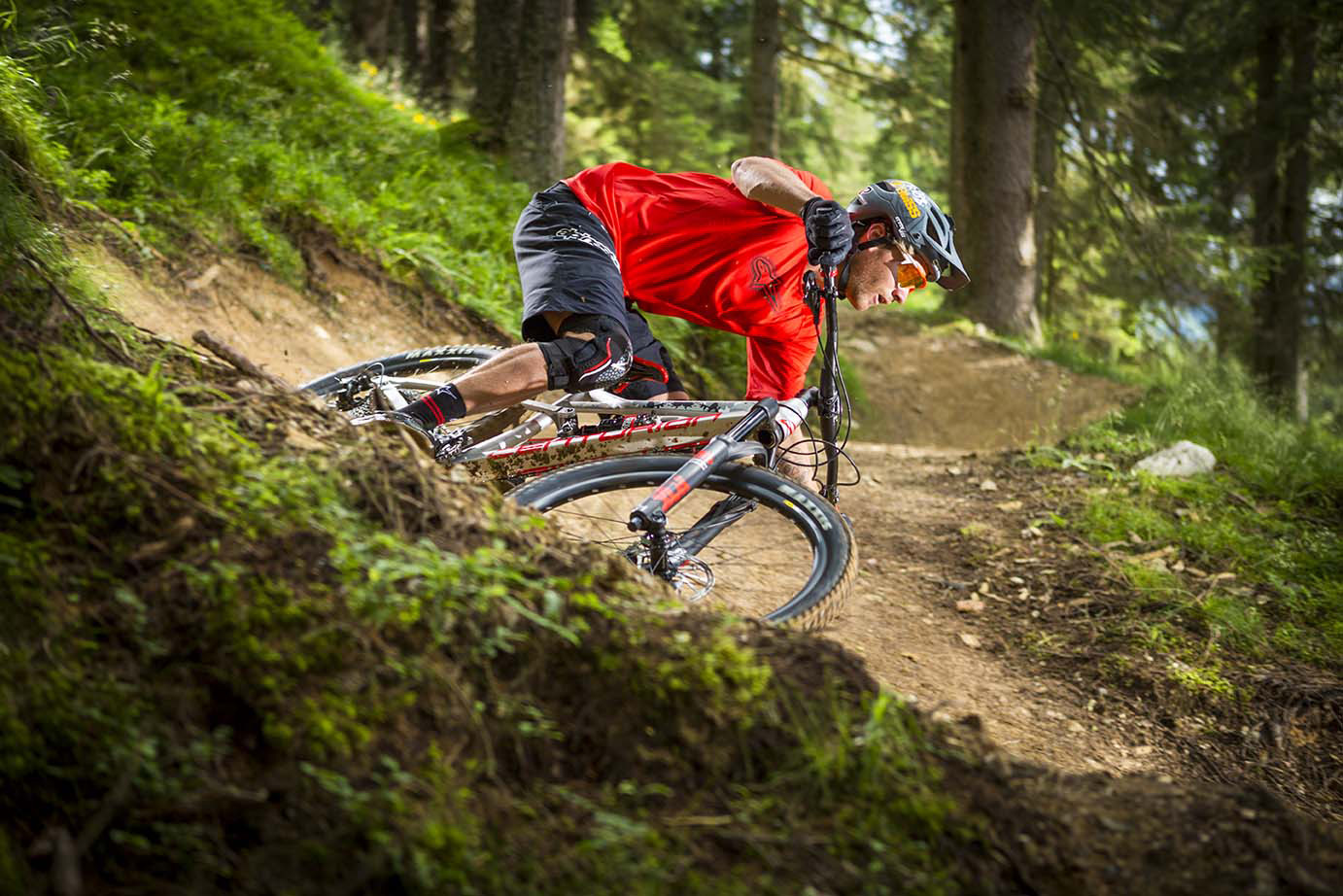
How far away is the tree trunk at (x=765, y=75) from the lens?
527 inches

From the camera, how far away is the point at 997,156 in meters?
11.6

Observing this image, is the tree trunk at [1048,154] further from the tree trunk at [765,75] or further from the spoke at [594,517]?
the spoke at [594,517]

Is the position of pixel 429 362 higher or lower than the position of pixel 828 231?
lower

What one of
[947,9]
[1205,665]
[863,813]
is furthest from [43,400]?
[947,9]

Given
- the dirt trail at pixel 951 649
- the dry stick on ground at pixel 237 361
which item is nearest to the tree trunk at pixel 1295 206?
the dirt trail at pixel 951 649

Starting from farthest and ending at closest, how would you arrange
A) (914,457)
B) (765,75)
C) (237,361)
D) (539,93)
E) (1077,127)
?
(765,75) → (1077,127) → (539,93) → (914,457) → (237,361)

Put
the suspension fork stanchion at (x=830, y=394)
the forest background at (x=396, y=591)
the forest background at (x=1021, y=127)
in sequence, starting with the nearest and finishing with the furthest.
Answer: the forest background at (x=396, y=591) < the suspension fork stanchion at (x=830, y=394) < the forest background at (x=1021, y=127)

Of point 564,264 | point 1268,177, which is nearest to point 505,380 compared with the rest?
point 564,264

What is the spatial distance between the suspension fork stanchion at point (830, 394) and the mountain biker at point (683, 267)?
0.14 meters

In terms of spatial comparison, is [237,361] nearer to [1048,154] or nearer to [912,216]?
[912,216]

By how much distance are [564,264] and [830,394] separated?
4.21 ft

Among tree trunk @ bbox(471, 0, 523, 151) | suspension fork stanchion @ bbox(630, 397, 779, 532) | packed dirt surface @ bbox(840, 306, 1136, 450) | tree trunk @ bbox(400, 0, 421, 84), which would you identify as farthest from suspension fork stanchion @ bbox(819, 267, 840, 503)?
tree trunk @ bbox(400, 0, 421, 84)

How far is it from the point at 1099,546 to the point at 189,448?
537 cm

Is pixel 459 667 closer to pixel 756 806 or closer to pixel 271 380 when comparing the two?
pixel 756 806
